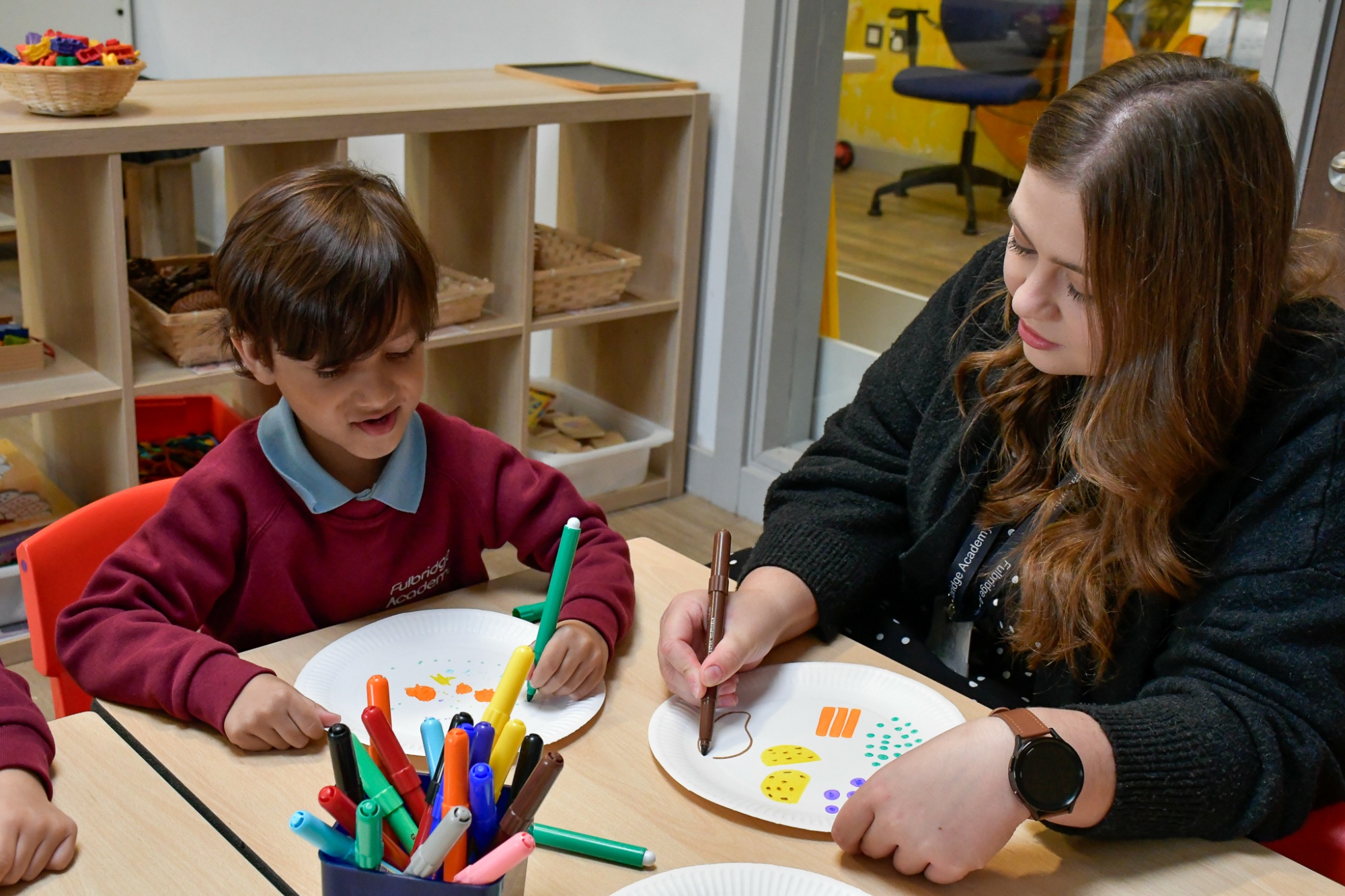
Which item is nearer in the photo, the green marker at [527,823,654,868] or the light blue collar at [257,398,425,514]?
the green marker at [527,823,654,868]

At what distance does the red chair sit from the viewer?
99 cm

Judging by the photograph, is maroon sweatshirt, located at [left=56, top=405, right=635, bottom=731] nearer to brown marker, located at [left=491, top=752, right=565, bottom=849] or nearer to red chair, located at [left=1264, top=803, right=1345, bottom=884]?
brown marker, located at [left=491, top=752, right=565, bottom=849]

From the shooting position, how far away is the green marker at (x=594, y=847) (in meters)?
0.85

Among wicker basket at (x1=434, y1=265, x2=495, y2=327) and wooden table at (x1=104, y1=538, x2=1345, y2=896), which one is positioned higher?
wooden table at (x1=104, y1=538, x2=1345, y2=896)

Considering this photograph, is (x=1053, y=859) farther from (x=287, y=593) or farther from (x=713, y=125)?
(x=713, y=125)

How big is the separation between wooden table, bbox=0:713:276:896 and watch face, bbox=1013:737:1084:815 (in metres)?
0.51

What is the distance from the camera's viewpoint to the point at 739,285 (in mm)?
2906

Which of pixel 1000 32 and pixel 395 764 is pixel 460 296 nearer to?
pixel 1000 32

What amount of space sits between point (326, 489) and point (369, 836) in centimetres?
57

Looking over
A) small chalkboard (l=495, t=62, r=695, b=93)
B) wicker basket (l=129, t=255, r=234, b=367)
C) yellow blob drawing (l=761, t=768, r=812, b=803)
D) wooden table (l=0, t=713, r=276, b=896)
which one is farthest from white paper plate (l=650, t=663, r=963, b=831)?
small chalkboard (l=495, t=62, r=695, b=93)

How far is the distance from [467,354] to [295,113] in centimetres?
76

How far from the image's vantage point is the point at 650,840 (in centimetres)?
88

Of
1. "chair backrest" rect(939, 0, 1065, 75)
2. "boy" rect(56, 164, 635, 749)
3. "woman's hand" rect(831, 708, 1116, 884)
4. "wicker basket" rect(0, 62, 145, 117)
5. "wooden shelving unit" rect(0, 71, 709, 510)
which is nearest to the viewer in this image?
"woman's hand" rect(831, 708, 1116, 884)

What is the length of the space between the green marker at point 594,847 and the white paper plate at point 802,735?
0.28 ft
